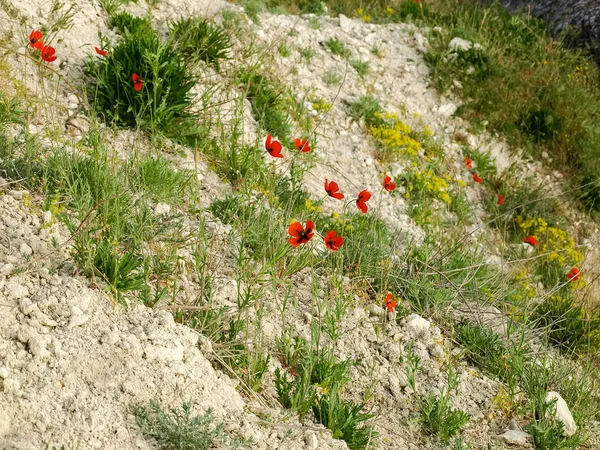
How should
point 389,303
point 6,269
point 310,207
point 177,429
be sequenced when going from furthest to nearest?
1. point 310,207
2. point 389,303
3. point 6,269
4. point 177,429

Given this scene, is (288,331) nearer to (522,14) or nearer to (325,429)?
(325,429)

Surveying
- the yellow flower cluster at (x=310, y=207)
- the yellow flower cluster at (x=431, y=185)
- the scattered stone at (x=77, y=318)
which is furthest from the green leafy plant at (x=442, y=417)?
the yellow flower cluster at (x=431, y=185)

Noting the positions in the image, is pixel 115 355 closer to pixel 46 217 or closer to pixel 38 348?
pixel 38 348

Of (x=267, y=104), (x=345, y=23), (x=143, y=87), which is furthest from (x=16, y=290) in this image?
(x=345, y=23)

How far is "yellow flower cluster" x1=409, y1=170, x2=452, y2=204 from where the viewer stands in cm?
585

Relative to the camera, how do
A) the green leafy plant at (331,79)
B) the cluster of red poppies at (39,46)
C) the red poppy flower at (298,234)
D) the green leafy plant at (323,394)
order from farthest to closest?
1. the green leafy plant at (331,79)
2. the cluster of red poppies at (39,46)
3. the red poppy flower at (298,234)
4. the green leafy plant at (323,394)

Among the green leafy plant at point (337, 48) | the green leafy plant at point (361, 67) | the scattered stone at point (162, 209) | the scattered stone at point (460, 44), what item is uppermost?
the scattered stone at point (460, 44)

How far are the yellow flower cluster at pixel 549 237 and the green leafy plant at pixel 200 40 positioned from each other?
319 cm

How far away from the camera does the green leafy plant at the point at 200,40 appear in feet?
17.9

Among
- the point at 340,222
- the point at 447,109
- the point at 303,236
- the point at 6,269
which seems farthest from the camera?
the point at 447,109

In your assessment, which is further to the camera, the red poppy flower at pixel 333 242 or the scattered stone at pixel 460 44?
the scattered stone at pixel 460 44

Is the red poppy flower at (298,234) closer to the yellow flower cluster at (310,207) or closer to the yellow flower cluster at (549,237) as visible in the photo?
the yellow flower cluster at (310,207)

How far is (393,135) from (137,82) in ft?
8.87

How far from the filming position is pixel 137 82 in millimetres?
4281
